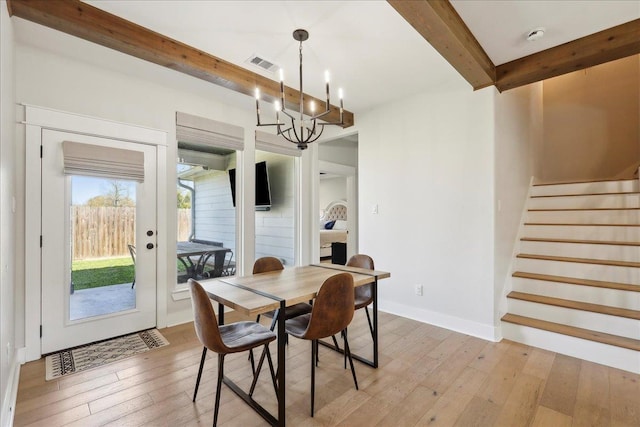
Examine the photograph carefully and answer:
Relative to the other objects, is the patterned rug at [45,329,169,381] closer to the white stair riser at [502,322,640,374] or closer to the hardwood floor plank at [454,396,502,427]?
the hardwood floor plank at [454,396,502,427]

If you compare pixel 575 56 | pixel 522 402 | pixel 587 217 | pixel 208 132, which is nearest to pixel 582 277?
pixel 587 217

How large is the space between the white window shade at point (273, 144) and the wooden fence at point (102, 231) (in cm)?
178

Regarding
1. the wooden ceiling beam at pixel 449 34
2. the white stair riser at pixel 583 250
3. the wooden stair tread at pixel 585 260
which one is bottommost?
the wooden stair tread at pixel 585 260

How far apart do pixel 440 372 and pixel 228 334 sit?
1637mm

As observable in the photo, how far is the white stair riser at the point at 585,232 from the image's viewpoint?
3.20 metres

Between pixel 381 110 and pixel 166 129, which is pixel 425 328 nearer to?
pixel 381 110

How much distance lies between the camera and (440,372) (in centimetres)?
237

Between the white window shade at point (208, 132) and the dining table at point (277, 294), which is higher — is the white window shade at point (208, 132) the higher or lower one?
the higher one

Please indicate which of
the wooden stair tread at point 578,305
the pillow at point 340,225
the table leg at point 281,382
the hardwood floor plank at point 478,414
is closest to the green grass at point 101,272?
the table leg at point 281,382

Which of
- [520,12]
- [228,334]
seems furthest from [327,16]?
[228,334]

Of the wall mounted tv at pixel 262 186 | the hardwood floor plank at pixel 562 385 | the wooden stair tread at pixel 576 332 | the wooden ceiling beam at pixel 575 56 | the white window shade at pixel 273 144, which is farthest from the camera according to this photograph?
the wall mounted tv at pixel 262 186

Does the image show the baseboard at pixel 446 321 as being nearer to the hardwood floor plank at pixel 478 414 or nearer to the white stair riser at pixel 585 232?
the hardwood floor plank at pixel 478 414

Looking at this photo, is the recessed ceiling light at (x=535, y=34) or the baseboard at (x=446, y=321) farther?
the baseboard at (x=446, y=321)

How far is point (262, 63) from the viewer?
9.23 feet
